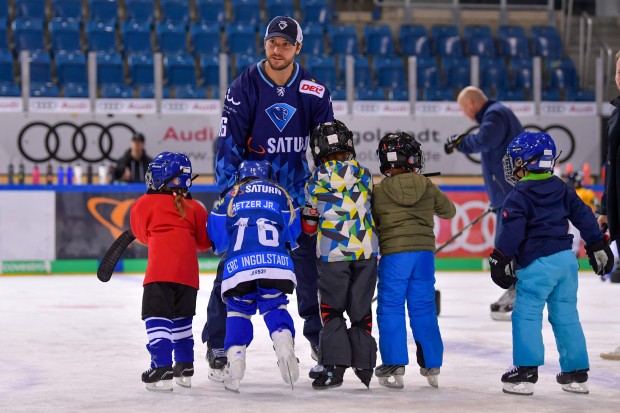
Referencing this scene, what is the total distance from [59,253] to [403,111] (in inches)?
243

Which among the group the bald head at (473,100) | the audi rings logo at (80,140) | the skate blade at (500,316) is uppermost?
the bald head at (473,100)

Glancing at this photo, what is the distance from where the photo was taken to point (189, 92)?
1755cm

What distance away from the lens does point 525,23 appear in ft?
71.7

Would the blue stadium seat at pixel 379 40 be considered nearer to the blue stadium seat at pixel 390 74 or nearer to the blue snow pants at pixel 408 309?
the blue stadium seat at pixel 390 74

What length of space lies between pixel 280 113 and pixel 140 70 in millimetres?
12583

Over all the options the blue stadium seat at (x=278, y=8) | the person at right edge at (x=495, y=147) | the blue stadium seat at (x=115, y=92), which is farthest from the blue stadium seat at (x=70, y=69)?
the person at right edge at (x=495, y=147)

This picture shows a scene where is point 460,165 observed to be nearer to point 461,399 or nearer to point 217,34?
point 217,34

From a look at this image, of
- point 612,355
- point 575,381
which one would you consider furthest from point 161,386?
point 612,355

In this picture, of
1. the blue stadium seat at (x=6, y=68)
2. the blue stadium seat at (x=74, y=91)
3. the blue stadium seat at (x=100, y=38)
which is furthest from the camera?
the blue stadium seat at (x=100, y=38)

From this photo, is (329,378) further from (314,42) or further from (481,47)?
(481,47)

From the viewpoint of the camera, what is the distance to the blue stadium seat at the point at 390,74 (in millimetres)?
19312

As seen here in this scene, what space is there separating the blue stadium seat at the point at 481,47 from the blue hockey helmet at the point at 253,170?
Result: 1513 centimetres

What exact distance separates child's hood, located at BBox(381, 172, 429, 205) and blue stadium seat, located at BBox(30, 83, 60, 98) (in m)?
12.1

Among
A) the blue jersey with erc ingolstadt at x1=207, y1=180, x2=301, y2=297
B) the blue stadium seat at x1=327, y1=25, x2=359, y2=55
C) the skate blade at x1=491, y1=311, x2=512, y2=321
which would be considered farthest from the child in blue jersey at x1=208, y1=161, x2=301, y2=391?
the blue stadium seat at x1=327, y1=25, x2=359, y2=55
